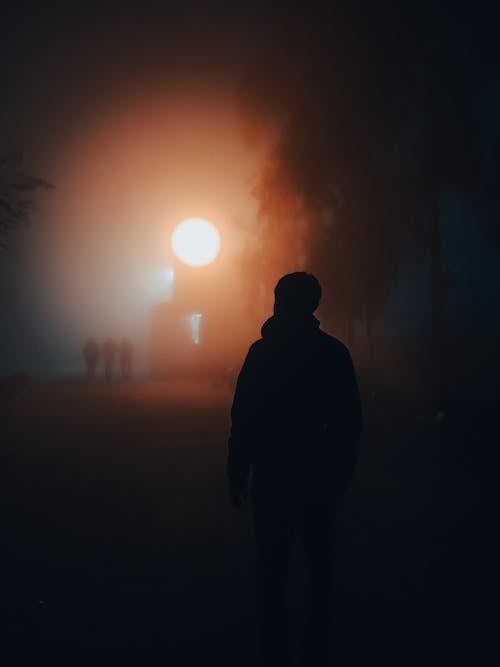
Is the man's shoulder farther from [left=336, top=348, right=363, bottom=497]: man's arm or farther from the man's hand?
the man's hand

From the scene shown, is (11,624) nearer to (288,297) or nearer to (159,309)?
(288,297)

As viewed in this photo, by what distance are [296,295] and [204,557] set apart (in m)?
2.98

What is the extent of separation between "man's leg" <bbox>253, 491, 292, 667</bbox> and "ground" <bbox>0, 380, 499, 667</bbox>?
1.30 ft

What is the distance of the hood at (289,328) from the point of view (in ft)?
9.00

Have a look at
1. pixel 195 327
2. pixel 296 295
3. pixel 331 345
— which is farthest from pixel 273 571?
pixel 195 327

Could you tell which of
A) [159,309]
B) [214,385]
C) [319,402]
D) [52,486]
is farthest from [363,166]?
[159,309]

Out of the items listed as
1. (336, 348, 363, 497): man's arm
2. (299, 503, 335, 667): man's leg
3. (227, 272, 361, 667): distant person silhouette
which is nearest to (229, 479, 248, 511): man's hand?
(227, 272, 361, 667): distant person silhouette

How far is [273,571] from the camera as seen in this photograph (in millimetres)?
2680

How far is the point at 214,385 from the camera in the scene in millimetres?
24062

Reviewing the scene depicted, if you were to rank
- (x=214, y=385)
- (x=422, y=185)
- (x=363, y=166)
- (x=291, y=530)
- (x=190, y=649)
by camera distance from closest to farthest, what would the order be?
(x=291, y=530) < (x=190, y=649) < (x=422, y=185) < (x=363, y=166) < (x=214, y=385)

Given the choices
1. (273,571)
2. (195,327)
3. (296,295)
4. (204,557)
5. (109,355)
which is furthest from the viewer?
(195,327)

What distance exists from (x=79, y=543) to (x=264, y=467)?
9.86 feet

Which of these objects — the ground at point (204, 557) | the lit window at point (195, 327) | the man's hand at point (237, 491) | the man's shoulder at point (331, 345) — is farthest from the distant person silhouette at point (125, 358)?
the man's shoulder at point (331, 345)

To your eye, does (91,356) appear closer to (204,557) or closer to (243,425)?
(204,557)
